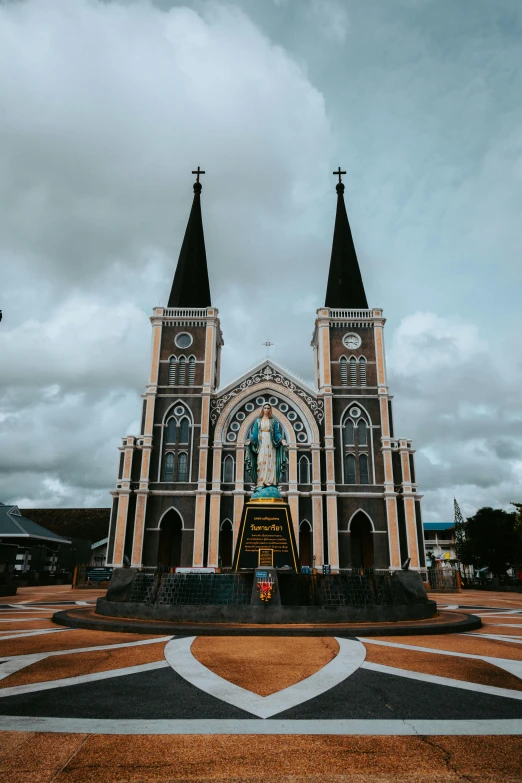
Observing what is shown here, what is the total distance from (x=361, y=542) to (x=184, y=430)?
51.4ft

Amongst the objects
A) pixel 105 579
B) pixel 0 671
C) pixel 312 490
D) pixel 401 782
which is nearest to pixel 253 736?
pixel 401 782

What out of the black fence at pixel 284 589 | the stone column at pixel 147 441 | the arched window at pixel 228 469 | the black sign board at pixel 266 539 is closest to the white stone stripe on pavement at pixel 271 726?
the black fence at pixel 284 589

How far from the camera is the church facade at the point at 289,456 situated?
3403cm

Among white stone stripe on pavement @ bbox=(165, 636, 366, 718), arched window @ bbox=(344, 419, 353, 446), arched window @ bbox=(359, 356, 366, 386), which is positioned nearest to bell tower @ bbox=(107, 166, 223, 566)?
arched window @ bbox=(344, 419, 353, 446)

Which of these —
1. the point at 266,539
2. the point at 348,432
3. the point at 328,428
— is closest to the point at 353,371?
the point at 348,432

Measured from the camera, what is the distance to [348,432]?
37.1 metres

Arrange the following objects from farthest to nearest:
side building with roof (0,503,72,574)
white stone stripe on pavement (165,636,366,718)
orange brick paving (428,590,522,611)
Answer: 1. side building with roof (0,503,72,574)
2. orange brick paving (428,590,522,611)
3. white stone stripe on pavement (165,636,366,718)

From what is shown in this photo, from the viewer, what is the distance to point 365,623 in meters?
10.3

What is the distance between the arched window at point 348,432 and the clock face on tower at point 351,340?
6264 millimetres

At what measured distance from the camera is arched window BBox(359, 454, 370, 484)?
35.9 metres

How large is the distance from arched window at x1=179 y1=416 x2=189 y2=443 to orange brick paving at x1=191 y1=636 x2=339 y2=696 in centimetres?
2825

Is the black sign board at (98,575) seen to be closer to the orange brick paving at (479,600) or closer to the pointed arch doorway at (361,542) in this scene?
the pointed arch doorway at (361,542)

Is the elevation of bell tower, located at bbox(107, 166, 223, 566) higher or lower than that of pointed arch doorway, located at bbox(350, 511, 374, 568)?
higher

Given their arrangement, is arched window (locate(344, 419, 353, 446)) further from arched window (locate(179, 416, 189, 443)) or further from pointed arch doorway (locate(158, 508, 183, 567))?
pointed arch doorway (locate(158, 508, 183, 567))
